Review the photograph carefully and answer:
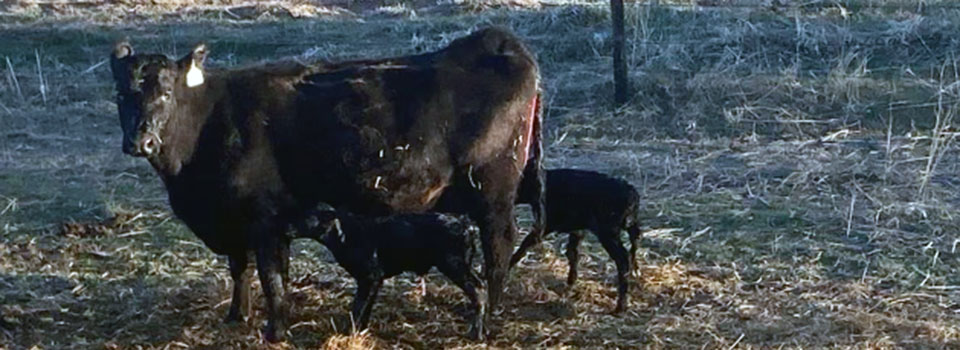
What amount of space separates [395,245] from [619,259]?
4.39 ft

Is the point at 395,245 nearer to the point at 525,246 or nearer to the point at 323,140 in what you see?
the point at 323,140

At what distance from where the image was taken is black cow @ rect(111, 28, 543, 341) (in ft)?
22.6

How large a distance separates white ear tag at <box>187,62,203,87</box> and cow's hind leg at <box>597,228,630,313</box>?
7.73 feet

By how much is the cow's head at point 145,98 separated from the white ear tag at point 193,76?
7cm

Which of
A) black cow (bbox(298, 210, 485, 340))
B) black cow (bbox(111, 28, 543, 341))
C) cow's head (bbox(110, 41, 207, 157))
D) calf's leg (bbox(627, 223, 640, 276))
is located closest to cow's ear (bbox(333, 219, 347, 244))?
black cow (bbox(298, 210, 485, 340))

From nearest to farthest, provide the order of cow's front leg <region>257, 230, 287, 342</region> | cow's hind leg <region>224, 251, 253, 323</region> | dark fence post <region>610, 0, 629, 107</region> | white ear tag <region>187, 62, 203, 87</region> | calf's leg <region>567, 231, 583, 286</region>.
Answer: white ear tag <region>187, 62, 203, 87</region>, cow's front leg <region>257, 230, 287, 342</region>, cow's hind leg <region>224, 251, 253, 323</region>, calf's leg <region>567, 231, 583, 286</region>, dark fence post <region>610, 0, 629, 107</region>

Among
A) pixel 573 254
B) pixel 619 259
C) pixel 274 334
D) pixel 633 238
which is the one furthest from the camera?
pixel 573 254

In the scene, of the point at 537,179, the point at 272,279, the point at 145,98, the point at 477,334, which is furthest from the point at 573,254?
the point at 145,98

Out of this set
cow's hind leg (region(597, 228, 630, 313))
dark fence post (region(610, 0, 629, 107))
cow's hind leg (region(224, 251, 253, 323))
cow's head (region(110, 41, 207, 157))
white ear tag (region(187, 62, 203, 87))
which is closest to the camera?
cow's head (region(110, 41, 207, 157))

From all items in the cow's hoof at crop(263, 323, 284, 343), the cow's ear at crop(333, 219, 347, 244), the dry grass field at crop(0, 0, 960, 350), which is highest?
the cow's ear at crop(333, 219, 347, 244)

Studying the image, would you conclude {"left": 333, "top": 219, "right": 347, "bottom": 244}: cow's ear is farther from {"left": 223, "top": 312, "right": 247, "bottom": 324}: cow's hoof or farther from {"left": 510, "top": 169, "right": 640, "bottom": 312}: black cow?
{"left": 510, "top": 169, "right": 640, "bottom": 312}: black cow

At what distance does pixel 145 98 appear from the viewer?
6.66 meters

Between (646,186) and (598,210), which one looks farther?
(646,186)

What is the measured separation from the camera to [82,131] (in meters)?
13.2
